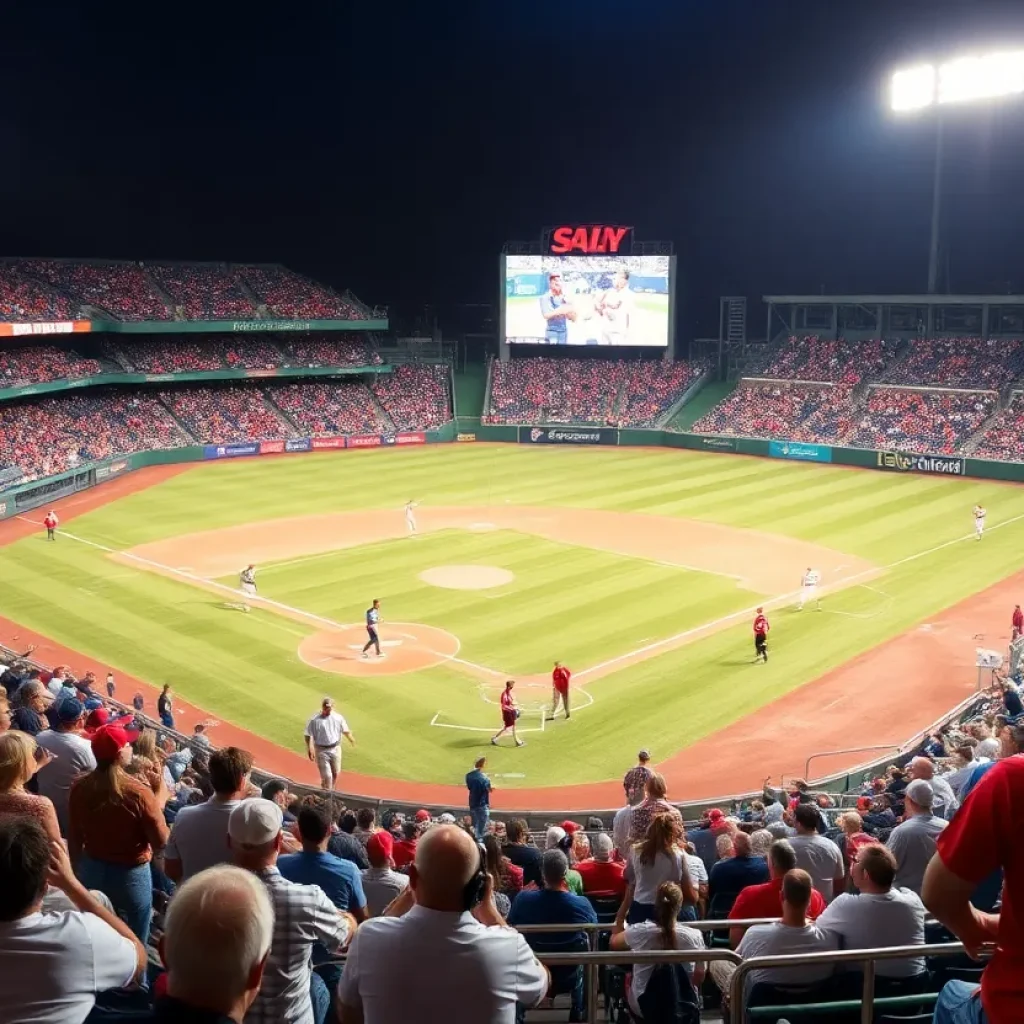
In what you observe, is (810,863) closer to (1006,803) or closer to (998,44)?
(1006,803)

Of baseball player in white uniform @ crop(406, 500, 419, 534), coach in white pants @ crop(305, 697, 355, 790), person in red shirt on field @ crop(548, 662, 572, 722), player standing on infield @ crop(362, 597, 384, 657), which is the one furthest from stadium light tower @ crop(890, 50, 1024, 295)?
coach in white pants @ crop(305, 697, 355, 790)

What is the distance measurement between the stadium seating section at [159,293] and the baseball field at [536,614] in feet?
44.9

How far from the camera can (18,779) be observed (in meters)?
6.39

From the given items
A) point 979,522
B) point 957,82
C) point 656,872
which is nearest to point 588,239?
point 957,82

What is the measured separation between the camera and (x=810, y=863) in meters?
8.85

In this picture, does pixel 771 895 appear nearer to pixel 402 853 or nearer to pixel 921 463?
pixel 402 853

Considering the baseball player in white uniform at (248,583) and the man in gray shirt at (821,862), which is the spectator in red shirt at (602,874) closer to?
the man in gray shirt at (821,862)

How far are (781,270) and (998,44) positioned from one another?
67.0 feet

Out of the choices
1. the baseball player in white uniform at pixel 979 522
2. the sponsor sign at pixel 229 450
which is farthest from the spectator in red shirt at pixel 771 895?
the sponsor sign at pixel 229 450

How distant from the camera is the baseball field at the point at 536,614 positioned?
71.1 ft

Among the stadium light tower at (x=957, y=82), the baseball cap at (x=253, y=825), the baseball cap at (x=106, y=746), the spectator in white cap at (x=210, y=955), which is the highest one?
the stadium light tower at (x=957, y=82)

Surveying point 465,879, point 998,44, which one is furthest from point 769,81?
point 465,879

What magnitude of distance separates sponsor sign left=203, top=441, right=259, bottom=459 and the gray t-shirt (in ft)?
174

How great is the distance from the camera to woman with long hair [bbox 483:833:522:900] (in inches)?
350
